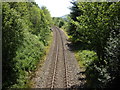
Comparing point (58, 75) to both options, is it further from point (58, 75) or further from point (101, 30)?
point (101, 30)

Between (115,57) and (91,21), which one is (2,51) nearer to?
(91,21)

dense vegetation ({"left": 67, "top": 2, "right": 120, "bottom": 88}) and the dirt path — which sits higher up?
dense vegetation ({"left": 67, "top": 2, "right": 120, "bottom": 88})

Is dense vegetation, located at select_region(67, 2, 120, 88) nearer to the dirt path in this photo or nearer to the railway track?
the dirt path

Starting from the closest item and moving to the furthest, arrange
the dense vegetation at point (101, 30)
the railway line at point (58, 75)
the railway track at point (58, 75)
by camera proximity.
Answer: the dense vegetation at point (101, 30) → the railway track at point (58, 75) → the railway line at point (58, 75)

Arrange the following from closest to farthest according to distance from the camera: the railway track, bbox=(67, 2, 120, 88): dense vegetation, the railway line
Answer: bbox=(67, 2, 120, 88): dense vegetation → the railway track → the railway line

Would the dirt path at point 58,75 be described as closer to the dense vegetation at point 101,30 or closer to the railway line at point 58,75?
the railway line at point 58,75

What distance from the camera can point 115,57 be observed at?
948 centimetres

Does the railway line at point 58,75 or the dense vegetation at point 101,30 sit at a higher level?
the dense vegetation at point 101,30

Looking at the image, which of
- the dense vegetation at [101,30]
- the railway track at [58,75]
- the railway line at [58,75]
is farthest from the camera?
the railway line at [58,75]

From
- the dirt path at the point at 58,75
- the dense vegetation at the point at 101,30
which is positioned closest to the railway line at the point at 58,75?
the dirt path at the point at 58,75

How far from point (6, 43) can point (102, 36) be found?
22.9 feet

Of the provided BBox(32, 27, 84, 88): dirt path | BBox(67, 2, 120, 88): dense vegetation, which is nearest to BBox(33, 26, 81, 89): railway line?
BBox(32, 27, 84, 88): dirt path

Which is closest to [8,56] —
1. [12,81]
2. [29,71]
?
[12,81]

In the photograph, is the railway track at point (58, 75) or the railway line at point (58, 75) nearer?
the railway track at point (58, 75)
